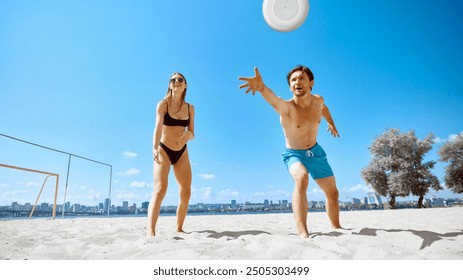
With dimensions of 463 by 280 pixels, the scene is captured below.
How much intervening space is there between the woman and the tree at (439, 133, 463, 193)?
21.6 metres

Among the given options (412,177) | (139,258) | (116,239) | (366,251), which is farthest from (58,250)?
(412,177)

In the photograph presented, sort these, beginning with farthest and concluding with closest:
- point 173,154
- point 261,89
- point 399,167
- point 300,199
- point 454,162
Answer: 1. point 399,167
2. point 454,162
3. point 173,154
4. point 261,89
5. point 300,199

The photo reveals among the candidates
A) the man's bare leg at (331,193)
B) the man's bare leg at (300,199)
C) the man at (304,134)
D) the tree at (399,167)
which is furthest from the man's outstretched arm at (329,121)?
the tree at (399,167)

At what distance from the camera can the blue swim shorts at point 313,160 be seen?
2.76 metres

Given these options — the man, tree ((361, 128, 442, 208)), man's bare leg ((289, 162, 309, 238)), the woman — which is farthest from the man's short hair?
tree ((361, 128, 442, 208))

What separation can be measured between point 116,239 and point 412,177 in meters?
22.7

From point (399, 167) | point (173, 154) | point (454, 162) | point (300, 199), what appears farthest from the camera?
point (399, 167)

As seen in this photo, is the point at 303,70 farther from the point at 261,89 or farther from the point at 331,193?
the point at 331,193

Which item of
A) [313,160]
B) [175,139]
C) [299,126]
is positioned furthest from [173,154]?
[313,160]

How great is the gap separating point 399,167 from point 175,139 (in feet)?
72.8

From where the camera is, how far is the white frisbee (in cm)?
330

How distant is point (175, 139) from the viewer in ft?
9.96

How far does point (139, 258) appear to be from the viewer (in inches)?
66.6
